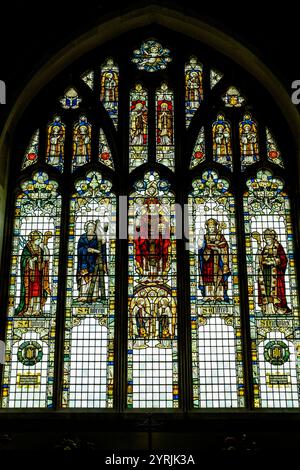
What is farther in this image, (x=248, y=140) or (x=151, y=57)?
(x=151, y=57)

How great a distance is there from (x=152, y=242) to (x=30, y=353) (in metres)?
2.83

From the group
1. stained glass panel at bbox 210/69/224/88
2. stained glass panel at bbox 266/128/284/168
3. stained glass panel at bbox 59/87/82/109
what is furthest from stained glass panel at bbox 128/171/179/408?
stained glass panel at bbox 210/69/224/88

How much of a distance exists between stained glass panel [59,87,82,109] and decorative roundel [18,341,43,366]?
4712mm

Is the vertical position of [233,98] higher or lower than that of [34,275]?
higher

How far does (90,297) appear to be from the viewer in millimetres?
13547

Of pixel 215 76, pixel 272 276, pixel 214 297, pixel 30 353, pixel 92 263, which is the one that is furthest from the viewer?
pixel 215 76

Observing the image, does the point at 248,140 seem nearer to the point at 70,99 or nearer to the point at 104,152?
the point at 104,152

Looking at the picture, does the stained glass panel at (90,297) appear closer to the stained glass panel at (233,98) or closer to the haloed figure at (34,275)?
the haloed figure at (34,275)

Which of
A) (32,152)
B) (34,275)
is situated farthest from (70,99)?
(34,275)

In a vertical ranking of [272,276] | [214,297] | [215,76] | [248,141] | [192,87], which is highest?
[215,76]

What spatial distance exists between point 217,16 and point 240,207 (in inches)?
142

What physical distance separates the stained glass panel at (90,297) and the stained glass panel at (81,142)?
1.12 ft

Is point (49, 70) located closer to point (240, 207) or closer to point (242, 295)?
point (240, 207)

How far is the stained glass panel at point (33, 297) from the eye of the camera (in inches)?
512
